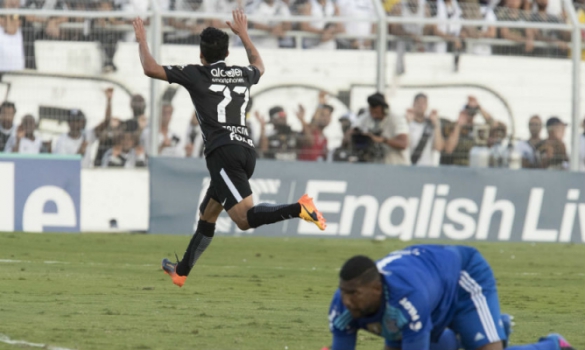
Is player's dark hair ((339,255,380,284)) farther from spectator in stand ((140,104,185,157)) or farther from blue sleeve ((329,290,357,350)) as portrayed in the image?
spectator in stand ((140,104,185,157))

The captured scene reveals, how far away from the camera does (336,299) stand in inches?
243

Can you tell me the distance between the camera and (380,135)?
17812 millimetres

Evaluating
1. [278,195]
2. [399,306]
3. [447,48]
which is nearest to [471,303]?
[399,306]

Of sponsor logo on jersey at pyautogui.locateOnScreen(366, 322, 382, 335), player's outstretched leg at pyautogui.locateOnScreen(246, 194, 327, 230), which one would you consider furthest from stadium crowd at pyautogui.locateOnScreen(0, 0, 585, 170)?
sponsor logo on jersey at pyautogui.locateOnScreen(366, 322, 382, 335)

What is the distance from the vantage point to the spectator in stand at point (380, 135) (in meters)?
17.4

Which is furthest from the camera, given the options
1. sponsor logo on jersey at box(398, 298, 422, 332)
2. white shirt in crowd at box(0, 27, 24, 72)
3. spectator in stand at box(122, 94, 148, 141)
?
spectator in stand at box(122, 94, 148, 141)

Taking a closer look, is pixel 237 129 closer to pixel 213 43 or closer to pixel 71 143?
pixel 213 43

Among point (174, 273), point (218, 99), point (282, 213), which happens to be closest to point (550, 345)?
point (282, 213)

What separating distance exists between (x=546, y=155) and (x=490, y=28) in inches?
94.4

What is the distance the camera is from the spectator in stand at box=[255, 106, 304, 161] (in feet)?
59.8

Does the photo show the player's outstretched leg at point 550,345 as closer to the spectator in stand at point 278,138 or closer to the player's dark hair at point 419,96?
the spectator in stand at point 278,138

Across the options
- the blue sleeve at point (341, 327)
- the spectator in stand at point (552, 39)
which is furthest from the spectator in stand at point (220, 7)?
the blue sleeve at point (341, 327)

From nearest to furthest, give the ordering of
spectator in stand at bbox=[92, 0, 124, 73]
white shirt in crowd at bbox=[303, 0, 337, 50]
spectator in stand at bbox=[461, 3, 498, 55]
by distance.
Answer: spectator in stand at bbox=[92, 0, 124, 73], white shirt in crowd at bbox=[303, 0, 337, 50], spectator in stand at bbox=[461, 3, 498, 55]

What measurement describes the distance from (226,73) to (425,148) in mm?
8756
